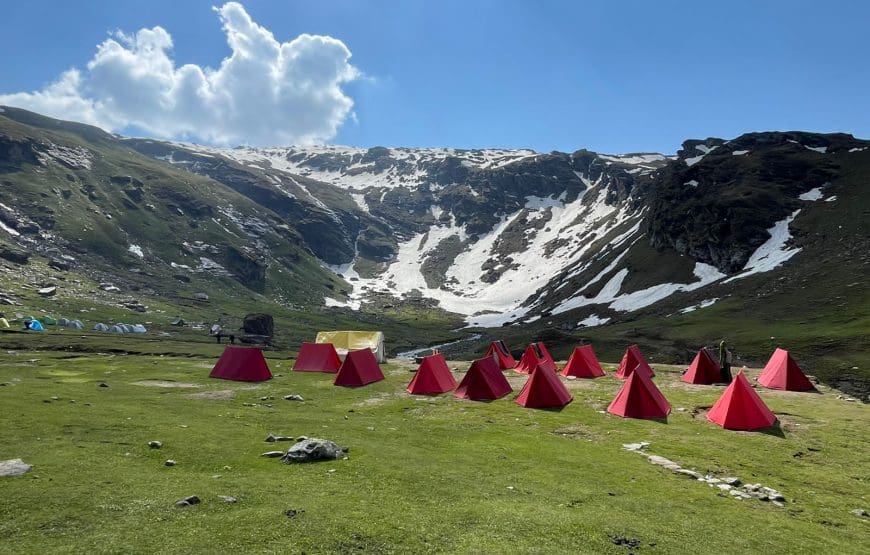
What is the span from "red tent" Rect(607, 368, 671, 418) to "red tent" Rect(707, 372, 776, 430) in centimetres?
296

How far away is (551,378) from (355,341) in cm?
2680

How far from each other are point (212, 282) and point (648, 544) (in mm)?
201212

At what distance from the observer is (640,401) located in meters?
27.3

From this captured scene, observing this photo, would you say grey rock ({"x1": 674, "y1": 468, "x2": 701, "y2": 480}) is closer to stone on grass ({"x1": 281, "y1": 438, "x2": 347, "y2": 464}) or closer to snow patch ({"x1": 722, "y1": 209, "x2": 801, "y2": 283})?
stone on grass ({"x1": 281, "y1": 438, "x2": 347, "y2": 464})

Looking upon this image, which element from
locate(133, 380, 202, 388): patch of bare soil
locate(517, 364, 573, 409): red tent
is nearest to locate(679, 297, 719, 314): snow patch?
locate(517, 364, 573, 409): red tent

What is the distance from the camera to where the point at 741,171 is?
447 feet

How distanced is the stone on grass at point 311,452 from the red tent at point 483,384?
16710mm

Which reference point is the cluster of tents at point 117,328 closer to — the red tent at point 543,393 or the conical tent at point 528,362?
the conical tent at point 528,362

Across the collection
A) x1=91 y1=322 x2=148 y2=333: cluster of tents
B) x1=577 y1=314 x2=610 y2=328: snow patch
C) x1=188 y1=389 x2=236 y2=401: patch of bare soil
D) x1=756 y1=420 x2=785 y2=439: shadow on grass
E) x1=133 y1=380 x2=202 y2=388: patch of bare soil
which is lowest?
x1=91 y1=322 x2=148 y2=333: cluster of tents

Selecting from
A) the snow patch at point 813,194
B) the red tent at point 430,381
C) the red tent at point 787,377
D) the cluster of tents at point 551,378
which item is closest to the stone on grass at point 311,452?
the cluster of tents at point 551,378

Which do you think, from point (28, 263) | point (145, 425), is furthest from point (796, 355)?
point (28, 263)

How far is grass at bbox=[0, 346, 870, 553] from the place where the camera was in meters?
11.2

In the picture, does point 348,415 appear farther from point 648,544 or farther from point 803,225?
point 803,225

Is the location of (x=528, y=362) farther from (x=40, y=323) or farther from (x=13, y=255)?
(x=13, y=255)
